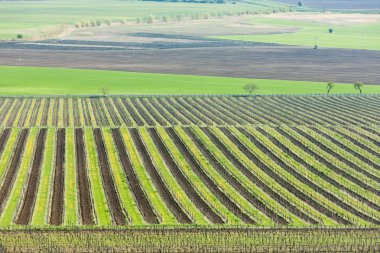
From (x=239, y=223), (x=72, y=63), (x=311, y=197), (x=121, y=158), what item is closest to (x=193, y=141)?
(x=121, y=158)

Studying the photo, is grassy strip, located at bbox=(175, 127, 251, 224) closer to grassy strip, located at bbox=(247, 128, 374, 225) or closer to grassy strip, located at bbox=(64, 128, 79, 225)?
grassy strip, located at bbox=(247, 128, 374, 225)

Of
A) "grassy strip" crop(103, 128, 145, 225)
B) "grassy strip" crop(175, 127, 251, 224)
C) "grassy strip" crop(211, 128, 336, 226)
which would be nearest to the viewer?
"grassy strip" crop(103, 128, 145, 225)

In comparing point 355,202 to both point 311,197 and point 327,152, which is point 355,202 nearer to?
point 311,197

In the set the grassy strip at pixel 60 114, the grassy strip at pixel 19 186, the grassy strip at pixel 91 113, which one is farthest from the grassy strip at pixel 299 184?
the grassy strip at pixel 60 114

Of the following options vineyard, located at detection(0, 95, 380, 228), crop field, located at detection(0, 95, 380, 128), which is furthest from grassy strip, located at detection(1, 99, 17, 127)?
vineyard, located at detection(0, 95, 380, 228)

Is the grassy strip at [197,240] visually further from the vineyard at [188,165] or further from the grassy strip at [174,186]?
the grassy strip at [174,186]

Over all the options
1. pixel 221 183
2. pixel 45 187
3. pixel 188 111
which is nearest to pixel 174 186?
pixel 221 183
